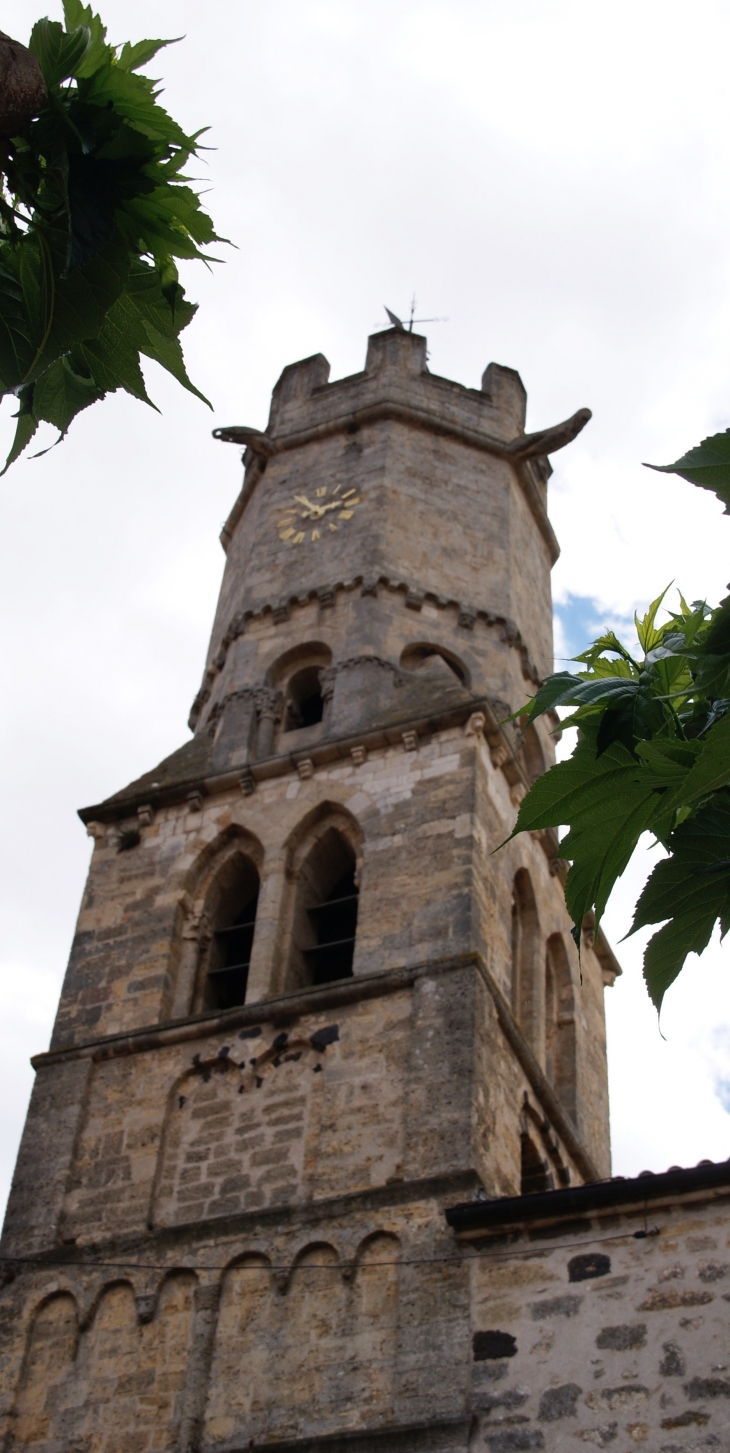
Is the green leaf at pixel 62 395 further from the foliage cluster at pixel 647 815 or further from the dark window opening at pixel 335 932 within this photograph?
the dark window opening at pixel 335 932

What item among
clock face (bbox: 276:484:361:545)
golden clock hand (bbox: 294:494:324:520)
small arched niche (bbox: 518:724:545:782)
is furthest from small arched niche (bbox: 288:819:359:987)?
golden clock hand (bbox: 294:494:324:520)

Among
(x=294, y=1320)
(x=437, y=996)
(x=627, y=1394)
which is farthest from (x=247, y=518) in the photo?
(x=627, y=1394)

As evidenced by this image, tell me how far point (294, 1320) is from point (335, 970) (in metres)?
4.11

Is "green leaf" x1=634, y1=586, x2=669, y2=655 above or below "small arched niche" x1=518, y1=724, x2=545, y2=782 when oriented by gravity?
below

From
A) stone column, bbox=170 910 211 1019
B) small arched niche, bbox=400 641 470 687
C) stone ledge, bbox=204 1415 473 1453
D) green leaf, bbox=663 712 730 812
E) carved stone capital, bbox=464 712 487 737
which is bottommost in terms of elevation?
green leaf, bbox=663 712 730 812

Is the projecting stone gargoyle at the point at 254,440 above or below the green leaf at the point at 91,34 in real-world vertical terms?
above

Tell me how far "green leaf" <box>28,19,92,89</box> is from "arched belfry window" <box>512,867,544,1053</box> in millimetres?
12582

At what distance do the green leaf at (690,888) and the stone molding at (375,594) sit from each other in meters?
14.6

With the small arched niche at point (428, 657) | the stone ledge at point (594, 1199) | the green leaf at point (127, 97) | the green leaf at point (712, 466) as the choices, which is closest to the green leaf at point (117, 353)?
the green leaf at point (127, 97)

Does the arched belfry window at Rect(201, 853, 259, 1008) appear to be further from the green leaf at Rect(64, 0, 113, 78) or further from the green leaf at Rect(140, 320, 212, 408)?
the green leaf at Rect(64, 0, 113, 78)

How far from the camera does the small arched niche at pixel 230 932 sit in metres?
15.4

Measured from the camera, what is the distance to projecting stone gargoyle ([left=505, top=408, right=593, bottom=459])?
2133 cm

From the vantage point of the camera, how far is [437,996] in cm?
1318

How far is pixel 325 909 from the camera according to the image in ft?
51.1
